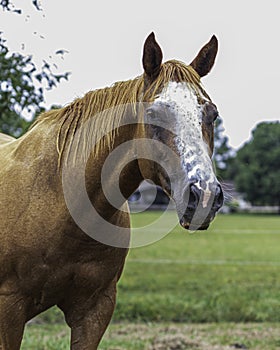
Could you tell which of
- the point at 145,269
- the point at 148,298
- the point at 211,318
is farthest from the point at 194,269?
the point at 211,318

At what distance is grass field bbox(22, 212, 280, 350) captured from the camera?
211 inches

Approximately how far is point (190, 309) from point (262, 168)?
188 ft

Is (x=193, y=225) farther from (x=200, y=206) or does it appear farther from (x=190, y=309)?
(x=190, y=309)

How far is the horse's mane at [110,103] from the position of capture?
7.94ft

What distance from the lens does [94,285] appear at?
2.86m

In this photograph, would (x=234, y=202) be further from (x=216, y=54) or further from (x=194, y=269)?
(x=194, y=269)

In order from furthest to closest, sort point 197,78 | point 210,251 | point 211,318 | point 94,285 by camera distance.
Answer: point 210,251 → point 211,318 → point 94,285 → point 197,78

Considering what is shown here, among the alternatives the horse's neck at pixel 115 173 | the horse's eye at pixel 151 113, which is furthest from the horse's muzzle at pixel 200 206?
the horse's neck at pixel 115 173

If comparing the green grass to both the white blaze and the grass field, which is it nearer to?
the grass field

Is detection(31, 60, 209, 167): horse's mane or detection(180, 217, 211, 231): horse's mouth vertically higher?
detection(31, 60, 209, 167): horse's mane

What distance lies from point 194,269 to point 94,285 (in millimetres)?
8619

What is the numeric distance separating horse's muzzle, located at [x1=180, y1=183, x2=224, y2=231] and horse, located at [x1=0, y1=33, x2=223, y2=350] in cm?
21

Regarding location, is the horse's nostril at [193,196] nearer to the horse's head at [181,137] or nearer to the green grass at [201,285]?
the horse's head at [181,137]

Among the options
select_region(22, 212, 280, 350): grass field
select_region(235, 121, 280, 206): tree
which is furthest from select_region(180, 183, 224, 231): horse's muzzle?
select_region(235, 121, 280, 206): tree
